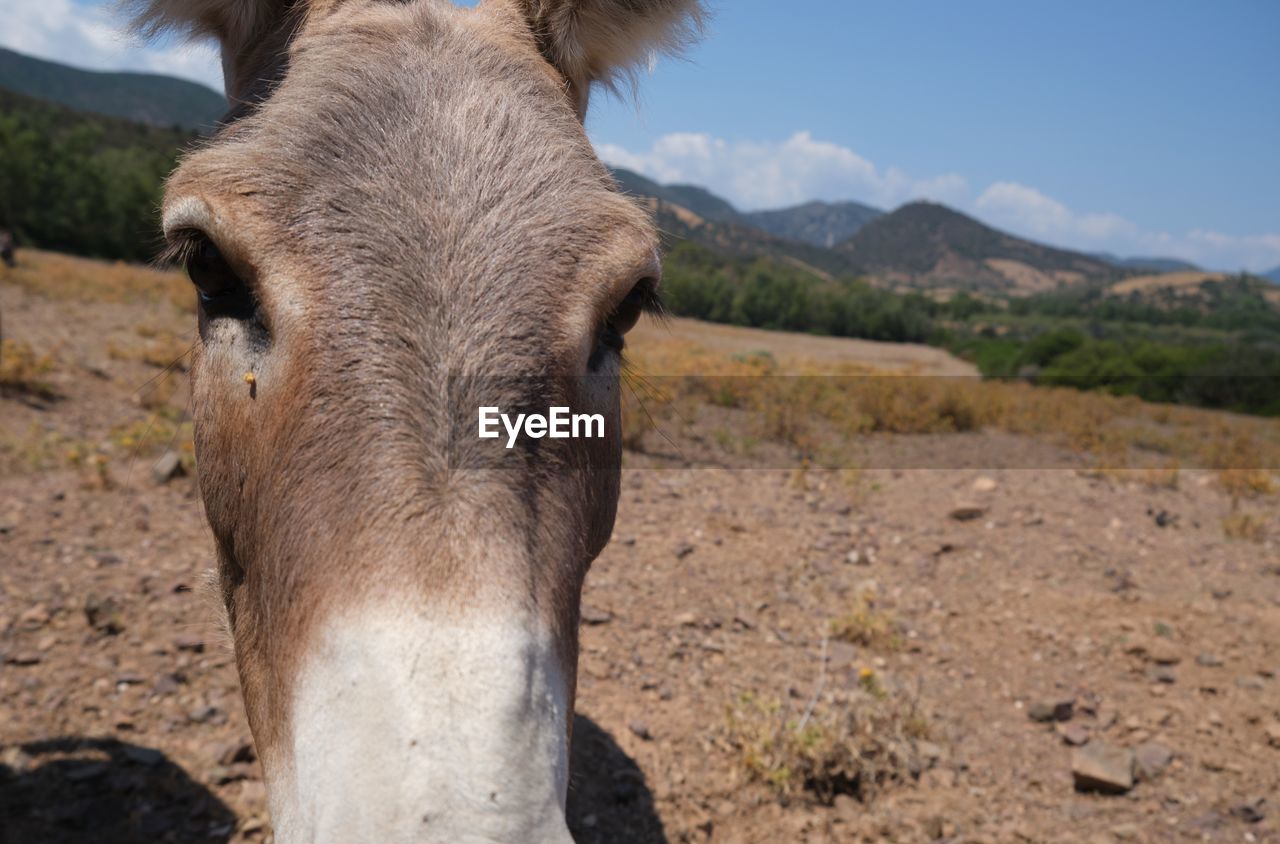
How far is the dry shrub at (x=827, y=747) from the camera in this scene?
14.6 feet

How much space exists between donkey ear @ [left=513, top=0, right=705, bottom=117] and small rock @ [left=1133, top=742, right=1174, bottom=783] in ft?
17.1

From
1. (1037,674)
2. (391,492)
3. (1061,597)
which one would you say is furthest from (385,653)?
(1061,597)

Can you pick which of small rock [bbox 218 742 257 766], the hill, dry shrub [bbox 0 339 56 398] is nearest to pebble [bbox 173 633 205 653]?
small rock [bbox 218 742 257 766]

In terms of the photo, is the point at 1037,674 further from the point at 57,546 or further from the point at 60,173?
the point at 60,173

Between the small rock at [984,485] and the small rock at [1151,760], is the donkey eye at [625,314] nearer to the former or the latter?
the small rock at [1151,760]

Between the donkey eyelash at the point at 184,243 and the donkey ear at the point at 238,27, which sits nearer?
the donkey eyelash at the point at 184,243

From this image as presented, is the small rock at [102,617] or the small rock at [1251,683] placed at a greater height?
the small rock at [102,617]

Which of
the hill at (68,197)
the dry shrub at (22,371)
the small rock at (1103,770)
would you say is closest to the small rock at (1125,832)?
the small rock at (1103,770)

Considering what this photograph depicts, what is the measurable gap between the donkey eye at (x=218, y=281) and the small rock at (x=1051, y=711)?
574 centimetres

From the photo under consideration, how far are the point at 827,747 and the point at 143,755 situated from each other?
4.08m

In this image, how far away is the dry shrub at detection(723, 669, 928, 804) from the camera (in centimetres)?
446

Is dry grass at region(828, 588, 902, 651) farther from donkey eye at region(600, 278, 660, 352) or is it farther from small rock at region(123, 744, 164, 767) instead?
small rock at region(123, 744, 164, 767)

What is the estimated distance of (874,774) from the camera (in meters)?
4.50

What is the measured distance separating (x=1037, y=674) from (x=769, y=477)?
16.4 feet
